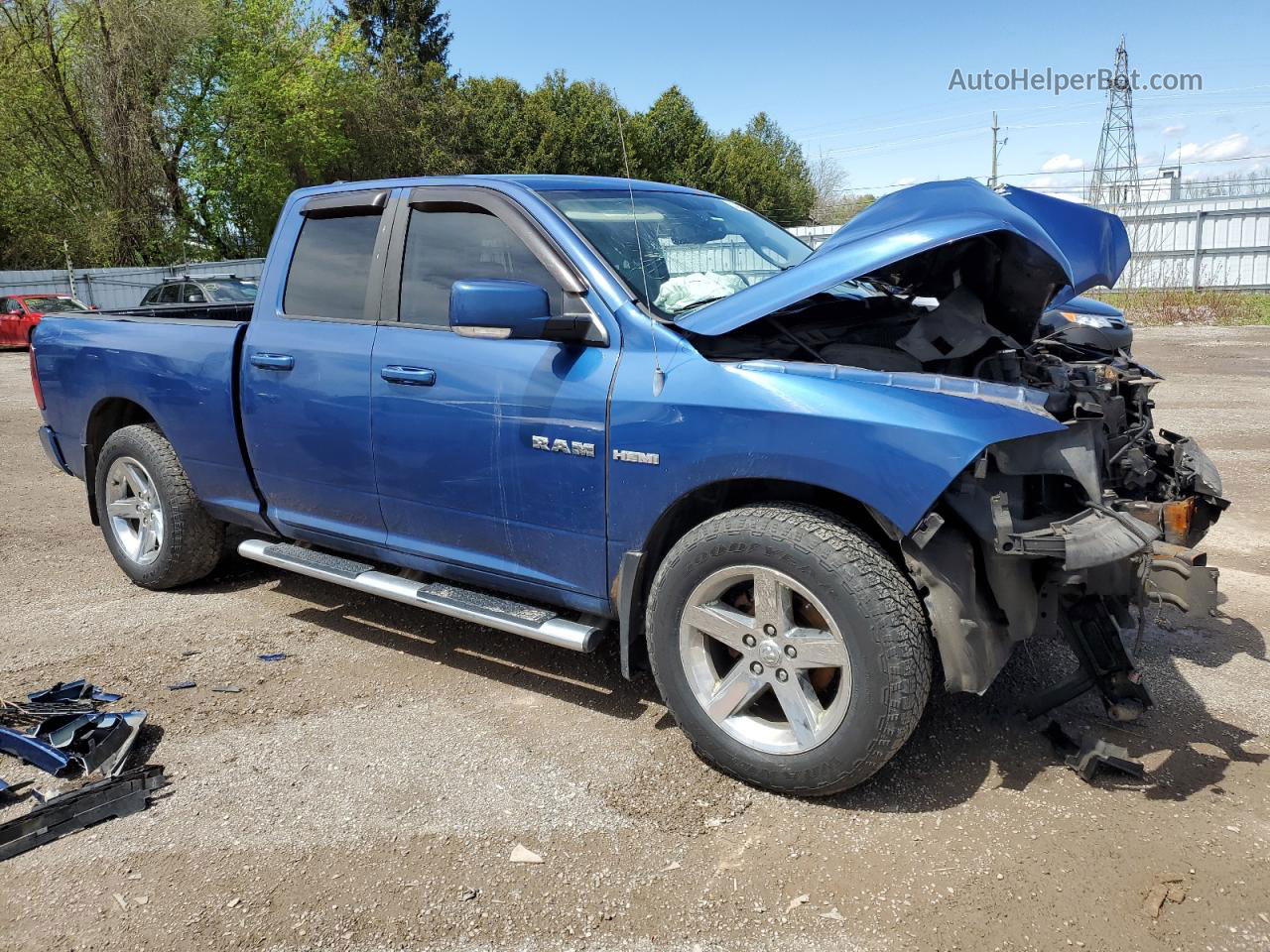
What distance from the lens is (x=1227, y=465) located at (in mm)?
7352

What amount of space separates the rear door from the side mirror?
0.86 meters

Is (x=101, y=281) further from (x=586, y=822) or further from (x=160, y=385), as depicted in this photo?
(x=586, y=822)

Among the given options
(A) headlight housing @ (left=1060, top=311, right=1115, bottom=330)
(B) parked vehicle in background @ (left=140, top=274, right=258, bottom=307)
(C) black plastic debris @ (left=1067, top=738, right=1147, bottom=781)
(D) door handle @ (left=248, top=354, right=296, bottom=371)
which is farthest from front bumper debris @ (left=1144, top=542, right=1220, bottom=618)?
(B) parked vehicle in background @ (left=140, top=274, right=258, bottom=307)

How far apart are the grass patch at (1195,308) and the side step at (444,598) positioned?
19774 millimetres

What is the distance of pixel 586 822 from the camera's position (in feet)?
9.89

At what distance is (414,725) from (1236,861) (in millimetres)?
2720

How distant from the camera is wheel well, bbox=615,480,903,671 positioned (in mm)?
3062

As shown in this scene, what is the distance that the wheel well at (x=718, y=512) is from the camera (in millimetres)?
3062

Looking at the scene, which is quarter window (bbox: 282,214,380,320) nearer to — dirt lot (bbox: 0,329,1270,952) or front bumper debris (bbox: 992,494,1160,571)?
dirt lot (bbox: 0,329,1270,952)

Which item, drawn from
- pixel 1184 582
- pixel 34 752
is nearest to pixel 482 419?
pixel 34 752

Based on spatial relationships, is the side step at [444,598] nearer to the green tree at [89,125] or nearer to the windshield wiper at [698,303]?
the windshield wiper at [698,303]

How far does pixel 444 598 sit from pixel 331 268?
5.26 feet

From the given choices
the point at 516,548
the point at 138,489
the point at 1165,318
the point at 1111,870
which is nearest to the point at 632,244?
the point at 516,548

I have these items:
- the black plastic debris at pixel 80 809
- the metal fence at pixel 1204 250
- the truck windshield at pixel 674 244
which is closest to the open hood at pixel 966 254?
the truck windshield at pixel 674 244
